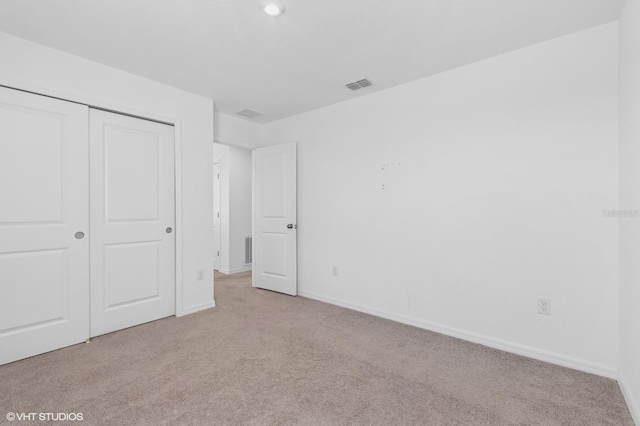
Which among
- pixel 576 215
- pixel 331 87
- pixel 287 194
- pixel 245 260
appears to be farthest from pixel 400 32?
pixel 245 260

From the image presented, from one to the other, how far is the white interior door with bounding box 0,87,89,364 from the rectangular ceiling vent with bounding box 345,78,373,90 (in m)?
2.52

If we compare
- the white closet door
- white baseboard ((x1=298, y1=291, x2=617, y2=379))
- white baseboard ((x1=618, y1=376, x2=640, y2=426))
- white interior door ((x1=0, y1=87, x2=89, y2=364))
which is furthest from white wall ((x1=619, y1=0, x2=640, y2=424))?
white interior door ((x1=0, y1=87, x2=89, y2=364))

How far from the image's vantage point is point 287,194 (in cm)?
423

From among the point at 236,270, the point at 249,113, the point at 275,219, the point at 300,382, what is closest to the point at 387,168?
the point at 275,219

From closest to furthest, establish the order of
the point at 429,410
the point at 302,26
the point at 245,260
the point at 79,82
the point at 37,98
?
the point at 429,410 → the point at 302,26 → the point at 37,98 → the point at 79,82 → the point at 245,260

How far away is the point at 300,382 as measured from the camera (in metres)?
2.05

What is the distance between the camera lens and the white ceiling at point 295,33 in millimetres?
2012

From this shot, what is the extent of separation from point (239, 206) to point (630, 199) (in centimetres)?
521

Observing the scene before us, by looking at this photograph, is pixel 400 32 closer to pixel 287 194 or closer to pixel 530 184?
pixel 530 184

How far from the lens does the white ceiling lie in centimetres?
201

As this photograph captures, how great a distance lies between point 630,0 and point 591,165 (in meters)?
1.02

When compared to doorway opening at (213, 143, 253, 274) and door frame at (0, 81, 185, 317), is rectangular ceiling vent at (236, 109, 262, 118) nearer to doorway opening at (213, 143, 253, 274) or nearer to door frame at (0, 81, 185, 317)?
door frame at (0, 81, 185, 317)

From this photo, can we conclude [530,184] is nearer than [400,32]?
No

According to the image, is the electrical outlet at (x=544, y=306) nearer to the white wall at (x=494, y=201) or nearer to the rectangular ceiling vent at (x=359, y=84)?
the white wall at (x=494, y=201)
